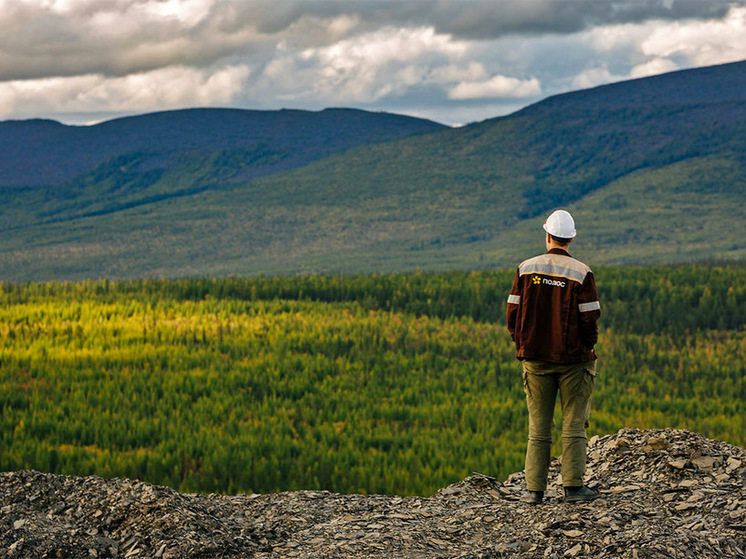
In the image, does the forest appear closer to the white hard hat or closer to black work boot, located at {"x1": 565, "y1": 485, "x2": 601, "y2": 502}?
black work boot, located at {"x1": 565, "y1": 485, "x2": 601, "y2": 502}

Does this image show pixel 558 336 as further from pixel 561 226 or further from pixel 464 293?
pixel 464 293

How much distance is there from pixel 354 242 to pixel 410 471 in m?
150

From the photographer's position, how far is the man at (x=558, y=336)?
12.0 m

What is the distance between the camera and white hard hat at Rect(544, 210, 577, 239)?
1219 centimetres

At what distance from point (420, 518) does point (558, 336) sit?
117 inches

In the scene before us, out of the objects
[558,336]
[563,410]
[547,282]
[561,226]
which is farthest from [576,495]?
[561,226]

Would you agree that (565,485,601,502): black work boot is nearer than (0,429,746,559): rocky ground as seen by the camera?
No

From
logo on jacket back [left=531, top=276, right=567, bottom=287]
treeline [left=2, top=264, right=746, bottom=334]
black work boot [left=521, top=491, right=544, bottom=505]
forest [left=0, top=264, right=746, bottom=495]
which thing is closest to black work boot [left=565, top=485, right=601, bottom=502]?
black work boot [left=521, top=491, right=544, bottom=505]

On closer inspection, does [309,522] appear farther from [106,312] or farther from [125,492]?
[106,312]

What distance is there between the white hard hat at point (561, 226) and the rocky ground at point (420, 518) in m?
3.25

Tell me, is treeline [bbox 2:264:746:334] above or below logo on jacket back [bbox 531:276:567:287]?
below

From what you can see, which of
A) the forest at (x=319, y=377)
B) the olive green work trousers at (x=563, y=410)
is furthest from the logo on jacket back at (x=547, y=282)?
the forest at (x=319, y=377)

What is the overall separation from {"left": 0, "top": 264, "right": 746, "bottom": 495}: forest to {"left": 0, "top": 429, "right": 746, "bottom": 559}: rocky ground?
3.27 metres

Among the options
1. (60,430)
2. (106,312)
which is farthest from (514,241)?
(60,430)
